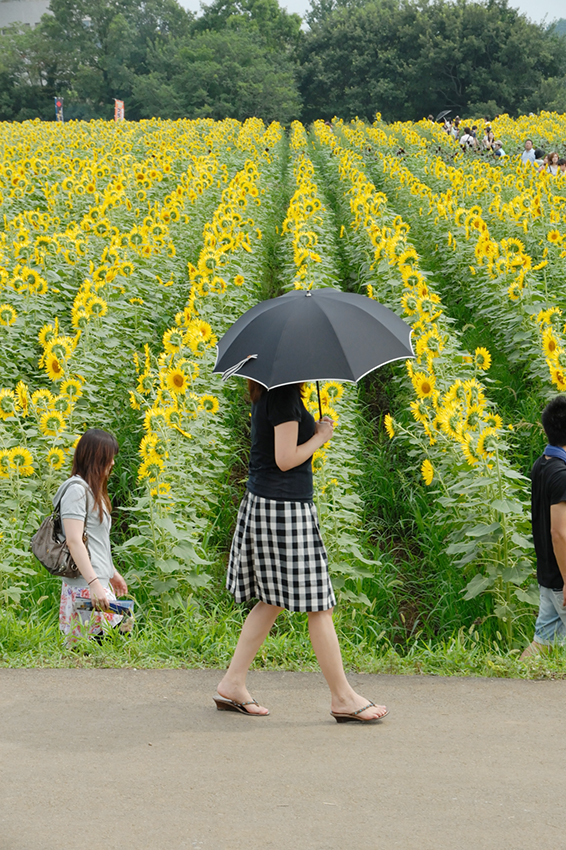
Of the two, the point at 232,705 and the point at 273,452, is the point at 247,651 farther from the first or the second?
the point at 273,452

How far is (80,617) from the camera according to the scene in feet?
14.8

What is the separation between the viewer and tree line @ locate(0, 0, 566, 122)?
1711 inches

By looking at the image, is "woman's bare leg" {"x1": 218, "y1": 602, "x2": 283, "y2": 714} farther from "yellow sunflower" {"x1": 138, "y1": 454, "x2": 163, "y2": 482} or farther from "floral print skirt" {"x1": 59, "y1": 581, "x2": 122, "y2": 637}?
"yellow sunflower" {"x1": 138, "y1": 454, "x2": 163, "y2": 482}

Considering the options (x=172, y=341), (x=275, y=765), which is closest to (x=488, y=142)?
(x=172, y=341)

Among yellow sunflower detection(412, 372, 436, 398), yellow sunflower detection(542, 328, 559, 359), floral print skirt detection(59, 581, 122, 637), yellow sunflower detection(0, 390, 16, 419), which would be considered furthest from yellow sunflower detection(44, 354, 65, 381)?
yellow sunflower detection(542, 328, 559, 359)

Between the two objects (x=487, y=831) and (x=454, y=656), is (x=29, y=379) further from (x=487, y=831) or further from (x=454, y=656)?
(x=487, y=831)

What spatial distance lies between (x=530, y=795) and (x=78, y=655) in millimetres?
2108

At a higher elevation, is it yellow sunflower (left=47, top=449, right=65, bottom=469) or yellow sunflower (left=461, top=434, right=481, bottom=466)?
yellow sunflower (left=461, top=434, right=481, bottom=466)

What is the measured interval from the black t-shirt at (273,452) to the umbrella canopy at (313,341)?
146 mm

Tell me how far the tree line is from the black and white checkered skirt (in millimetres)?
40792

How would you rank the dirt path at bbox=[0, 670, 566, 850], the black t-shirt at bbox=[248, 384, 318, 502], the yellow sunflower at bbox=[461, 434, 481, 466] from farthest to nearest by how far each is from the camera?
the yellow sunflower at bbox=[461, 434, 481, 466], the black t-shirt at bbox=[248, 384, 318, 502], the dirt path at bbox=[0, 670, 566, 850]

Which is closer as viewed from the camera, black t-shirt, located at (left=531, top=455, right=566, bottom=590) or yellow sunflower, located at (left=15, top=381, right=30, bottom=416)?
black t-shirt, located at (left=531, top=455, right=566, bottom=590)

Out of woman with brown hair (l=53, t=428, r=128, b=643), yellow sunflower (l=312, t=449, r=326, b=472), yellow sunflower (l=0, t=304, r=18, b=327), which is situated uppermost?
yellow sunflower (l=0, t=304, r=18, b=327)

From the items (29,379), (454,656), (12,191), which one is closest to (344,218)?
(12,191)
